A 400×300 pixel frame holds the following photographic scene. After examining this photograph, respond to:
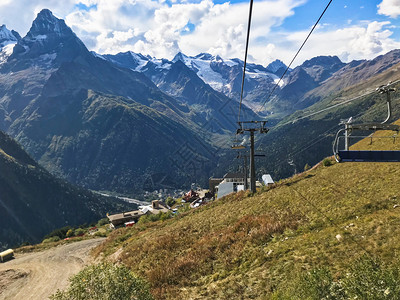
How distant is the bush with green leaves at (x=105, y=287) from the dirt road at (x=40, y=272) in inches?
722

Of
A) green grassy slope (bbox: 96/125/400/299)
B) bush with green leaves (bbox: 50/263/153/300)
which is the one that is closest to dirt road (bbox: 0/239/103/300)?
green grassy slope (bbox: 96/125/400/299)

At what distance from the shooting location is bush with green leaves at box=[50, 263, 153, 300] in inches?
551

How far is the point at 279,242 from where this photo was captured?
22594 mm

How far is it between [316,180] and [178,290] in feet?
91.5

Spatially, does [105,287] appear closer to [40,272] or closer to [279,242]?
[279,242]

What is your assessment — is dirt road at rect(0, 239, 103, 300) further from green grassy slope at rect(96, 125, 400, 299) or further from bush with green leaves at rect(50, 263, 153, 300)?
bush with green leaves at rect(50, 263, 153, 300)

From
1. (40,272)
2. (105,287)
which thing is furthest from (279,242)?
(40,272)

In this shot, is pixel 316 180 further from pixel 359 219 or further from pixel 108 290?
pixel 108 290

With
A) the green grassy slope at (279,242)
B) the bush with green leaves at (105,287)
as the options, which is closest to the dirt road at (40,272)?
the green grassy slope at (279,242)

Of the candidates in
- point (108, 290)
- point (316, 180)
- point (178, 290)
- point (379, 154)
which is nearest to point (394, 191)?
point (379, 154)

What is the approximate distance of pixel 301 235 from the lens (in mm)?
22469

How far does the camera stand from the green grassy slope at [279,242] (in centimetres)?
1722

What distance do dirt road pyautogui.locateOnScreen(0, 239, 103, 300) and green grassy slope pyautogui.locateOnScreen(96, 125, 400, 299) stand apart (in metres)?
6.74

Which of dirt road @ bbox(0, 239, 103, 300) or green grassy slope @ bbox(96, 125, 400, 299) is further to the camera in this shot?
dirt road @ bbox(0, 239, 103, 300)
